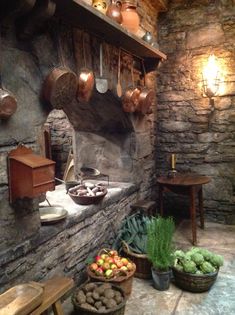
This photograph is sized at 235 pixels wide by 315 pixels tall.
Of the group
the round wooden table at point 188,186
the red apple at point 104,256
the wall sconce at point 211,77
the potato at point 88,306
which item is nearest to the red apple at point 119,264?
the red apple at point 104,256

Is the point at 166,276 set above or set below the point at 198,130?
below

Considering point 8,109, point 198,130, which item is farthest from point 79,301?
point 198,130

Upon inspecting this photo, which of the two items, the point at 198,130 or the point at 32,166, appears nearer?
the point at 32,166

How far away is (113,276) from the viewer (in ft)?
7.79

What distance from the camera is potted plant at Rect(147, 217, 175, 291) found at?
2.53 meters

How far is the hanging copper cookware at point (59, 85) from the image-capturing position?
2.04 m

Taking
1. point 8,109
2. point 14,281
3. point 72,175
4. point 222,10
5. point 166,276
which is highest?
point 222,10

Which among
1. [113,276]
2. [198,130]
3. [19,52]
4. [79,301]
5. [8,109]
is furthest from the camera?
[198,130]

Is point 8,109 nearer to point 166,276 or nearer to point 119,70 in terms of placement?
point 119,70

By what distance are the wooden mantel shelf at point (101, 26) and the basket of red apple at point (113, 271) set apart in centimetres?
180

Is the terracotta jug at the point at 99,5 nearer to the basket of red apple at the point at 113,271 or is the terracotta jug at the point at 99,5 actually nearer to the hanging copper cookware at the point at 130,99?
the hanging copper cookware at the point at 130,99

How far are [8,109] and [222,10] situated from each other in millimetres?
3237

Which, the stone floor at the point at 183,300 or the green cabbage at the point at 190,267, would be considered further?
the green cabbage at the point at 190,267

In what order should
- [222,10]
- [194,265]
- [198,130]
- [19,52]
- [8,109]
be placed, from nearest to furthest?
[8,109]
[19,52]
[194,265]
[222,10]
[198,130]
